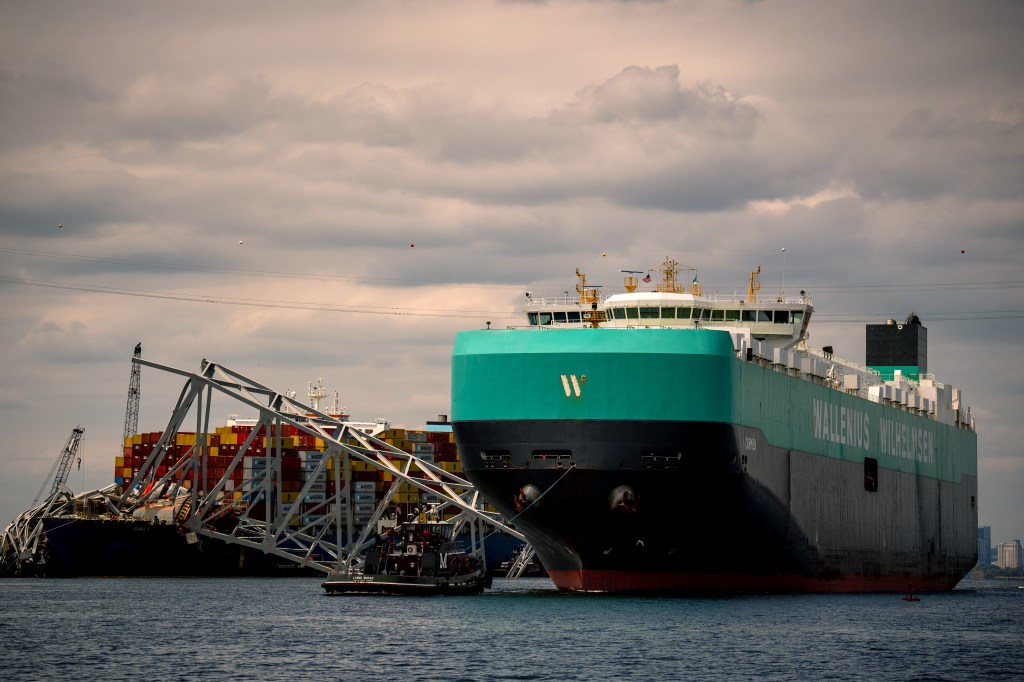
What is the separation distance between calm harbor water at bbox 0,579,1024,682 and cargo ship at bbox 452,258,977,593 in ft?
6.36

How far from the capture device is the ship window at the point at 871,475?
84.5 meters

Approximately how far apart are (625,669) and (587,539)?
19665 mm

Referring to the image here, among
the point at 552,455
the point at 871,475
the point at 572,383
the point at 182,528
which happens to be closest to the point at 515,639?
the point at 552,455

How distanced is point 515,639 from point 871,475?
37.2 meters

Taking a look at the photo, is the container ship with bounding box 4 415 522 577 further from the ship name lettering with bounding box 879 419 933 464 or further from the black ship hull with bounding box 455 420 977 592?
the black ship hull with bounding box 455 420 977 592

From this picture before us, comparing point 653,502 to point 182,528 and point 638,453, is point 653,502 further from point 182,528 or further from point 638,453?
point 182,528

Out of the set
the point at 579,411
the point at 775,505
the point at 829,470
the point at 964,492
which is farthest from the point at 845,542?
the point at 964,492

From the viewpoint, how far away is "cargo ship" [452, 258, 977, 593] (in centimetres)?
6309

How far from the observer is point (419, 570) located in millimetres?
75312

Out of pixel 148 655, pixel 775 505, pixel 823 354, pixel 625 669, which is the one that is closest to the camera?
pixel 625 669

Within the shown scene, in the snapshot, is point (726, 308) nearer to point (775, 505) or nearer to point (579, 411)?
point (775, 505)

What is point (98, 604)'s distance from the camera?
247 feet

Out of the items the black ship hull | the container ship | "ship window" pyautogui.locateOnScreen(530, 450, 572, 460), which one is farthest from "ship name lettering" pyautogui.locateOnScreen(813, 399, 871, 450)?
the container ship

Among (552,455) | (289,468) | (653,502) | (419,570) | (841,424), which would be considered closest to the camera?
(552,455)
